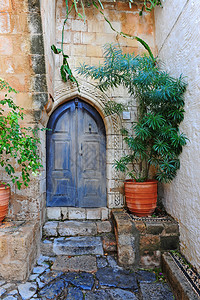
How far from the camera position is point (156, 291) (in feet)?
6.11

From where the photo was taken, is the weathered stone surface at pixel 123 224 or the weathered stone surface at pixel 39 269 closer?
the weathered stone surface at pixel 39 269

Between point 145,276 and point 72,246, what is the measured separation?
0.91 metres

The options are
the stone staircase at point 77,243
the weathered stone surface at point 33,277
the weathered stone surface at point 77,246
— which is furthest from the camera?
the weathered stone surface at point 77,246

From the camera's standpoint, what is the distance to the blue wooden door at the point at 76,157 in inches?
123

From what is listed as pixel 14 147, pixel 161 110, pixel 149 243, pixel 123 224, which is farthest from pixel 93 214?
pixel 161 110

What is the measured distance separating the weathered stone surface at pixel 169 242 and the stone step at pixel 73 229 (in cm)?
76

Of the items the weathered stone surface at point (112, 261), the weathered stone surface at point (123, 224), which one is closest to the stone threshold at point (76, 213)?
the weathered stone surface at point (123, 224)

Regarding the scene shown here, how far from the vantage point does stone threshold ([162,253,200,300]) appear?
5.28 ft

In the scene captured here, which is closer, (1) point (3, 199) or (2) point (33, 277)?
(2) point (33, 277)

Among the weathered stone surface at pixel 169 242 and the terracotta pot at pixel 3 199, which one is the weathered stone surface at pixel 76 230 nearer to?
the terracotta pot at pixel 3 199

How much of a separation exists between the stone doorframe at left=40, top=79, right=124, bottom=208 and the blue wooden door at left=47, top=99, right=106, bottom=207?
0.51 ft

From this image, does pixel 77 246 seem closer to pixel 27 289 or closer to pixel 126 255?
pixel 126 255

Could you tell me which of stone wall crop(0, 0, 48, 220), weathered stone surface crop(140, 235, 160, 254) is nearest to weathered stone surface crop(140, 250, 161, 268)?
weathered stone surface crop(140, 235, 160, 254)

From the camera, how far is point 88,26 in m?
3.20
